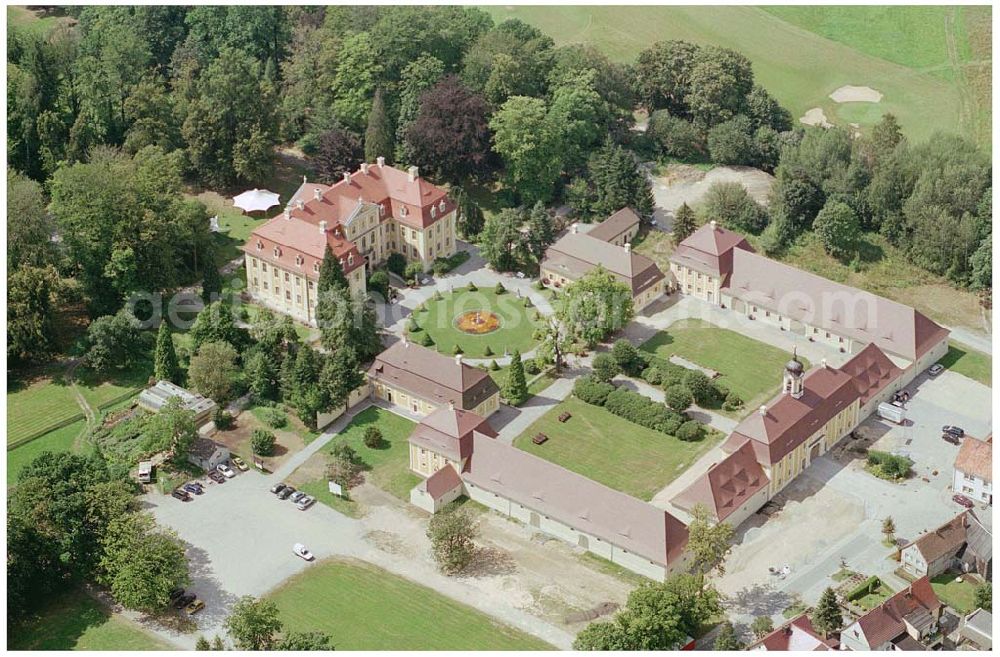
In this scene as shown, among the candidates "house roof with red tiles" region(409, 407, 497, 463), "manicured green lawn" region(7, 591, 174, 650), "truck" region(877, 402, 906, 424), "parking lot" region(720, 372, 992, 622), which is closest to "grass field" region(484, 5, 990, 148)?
"truck" region(877, 402, 906, 424)

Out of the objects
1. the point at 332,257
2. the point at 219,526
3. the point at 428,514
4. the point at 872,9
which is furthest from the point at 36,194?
the point at 872,9

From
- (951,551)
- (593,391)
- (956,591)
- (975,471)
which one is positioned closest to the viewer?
(956,591)

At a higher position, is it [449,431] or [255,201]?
[255,201]

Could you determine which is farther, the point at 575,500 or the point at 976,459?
the point at 976,459

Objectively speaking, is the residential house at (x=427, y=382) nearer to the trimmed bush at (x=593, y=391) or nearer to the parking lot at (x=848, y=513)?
the trimmed bush at (x=593, y=391)

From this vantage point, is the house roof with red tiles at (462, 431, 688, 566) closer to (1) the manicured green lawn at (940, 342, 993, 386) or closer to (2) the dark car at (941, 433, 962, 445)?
(2) the dark car at (941, 433, 962, 445)

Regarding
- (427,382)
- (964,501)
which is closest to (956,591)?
(964,501)

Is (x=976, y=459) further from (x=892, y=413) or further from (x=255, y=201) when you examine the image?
(x=255, y=201)
